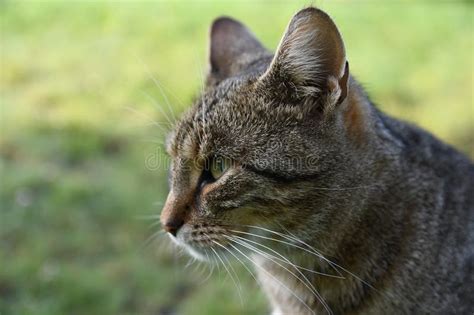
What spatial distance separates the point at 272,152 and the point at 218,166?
195 millimetres

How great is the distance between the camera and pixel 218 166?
79.3 inches

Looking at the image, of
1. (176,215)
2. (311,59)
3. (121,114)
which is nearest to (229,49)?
(311,59)

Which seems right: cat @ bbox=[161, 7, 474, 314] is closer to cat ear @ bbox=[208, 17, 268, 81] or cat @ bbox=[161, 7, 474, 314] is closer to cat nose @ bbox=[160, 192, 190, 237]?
cat nose @ bbox=[160, 192, 190, 237]

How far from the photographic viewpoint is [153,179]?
445 centimetres

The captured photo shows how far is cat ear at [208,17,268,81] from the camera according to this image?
2467mm

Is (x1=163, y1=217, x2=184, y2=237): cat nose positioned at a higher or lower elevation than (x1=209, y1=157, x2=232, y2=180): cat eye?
lower

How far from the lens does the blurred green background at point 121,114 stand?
3.46 metres

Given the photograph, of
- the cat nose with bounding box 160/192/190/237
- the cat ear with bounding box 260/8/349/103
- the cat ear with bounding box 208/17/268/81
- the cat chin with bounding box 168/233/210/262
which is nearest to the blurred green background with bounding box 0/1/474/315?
the cat ear with bounding box 208/17/268/81

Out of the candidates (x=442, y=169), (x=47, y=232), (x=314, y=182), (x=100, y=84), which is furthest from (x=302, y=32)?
(x=100, y=84)

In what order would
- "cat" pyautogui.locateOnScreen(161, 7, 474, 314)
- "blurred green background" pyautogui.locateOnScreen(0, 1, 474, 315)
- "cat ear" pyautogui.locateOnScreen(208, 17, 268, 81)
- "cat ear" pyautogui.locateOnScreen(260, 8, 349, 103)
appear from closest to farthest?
1. "cat ear" pyautogui.locateOnScreen(260, 8, 349, 103)
2. "cat" pyautogui.locateOnScreen(161, 7, 474, 314)
3. "cat ear" pyautogui.locateOnScreen(208, 17, 268, 81)
4. "blurred green background" pyautogui.locateOnScreen(0, 1, 474, 315)

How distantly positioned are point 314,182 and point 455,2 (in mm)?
5643

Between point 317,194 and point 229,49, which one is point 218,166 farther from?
point 229,49

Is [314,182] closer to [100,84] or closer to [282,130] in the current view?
[282,130]

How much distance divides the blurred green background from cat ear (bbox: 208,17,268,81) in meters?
0.16
